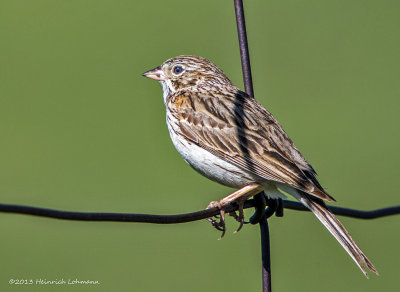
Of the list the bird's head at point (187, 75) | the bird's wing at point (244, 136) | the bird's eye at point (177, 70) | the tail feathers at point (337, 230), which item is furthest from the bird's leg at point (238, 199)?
the bird's eye at point (177, 70)

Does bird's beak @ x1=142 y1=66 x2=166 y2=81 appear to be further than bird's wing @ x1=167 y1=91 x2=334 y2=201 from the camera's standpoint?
Yes

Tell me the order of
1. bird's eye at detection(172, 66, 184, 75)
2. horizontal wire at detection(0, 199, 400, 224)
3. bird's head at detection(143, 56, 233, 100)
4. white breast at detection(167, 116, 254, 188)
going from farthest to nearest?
1. bird's eye at detection(172, 66, 184, 75)
2. bird's head at detection(143, 56, 233, 100)
3. white breast at detection(167, 116, 254, 188)
4. horizontal wire at detection(0, 199, 400, 224)

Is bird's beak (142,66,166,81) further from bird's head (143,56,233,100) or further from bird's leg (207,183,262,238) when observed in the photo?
bird's leg (207,183,262,238)

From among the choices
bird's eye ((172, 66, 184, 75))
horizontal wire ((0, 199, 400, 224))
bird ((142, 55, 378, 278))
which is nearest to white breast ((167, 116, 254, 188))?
bird ((142, 55, 378, 278))

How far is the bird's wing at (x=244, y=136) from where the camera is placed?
188 inches

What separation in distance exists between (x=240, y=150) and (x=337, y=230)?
927mm

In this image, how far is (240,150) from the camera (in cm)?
500

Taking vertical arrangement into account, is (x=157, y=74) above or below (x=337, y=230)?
above

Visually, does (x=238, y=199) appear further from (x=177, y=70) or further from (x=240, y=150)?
(x=177, y=70)

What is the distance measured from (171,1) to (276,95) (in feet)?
12.8

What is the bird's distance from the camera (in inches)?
185

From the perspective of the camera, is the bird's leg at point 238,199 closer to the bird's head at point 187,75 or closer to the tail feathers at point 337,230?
the tail feathers at point 337,230

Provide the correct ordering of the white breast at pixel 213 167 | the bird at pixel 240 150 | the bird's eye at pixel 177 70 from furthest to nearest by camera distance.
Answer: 1. the bird's eye at pixel 177 70
2. the white breast at pixel 213 167
3. the bird at pixel 240 150

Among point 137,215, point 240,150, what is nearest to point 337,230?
point 240,150
